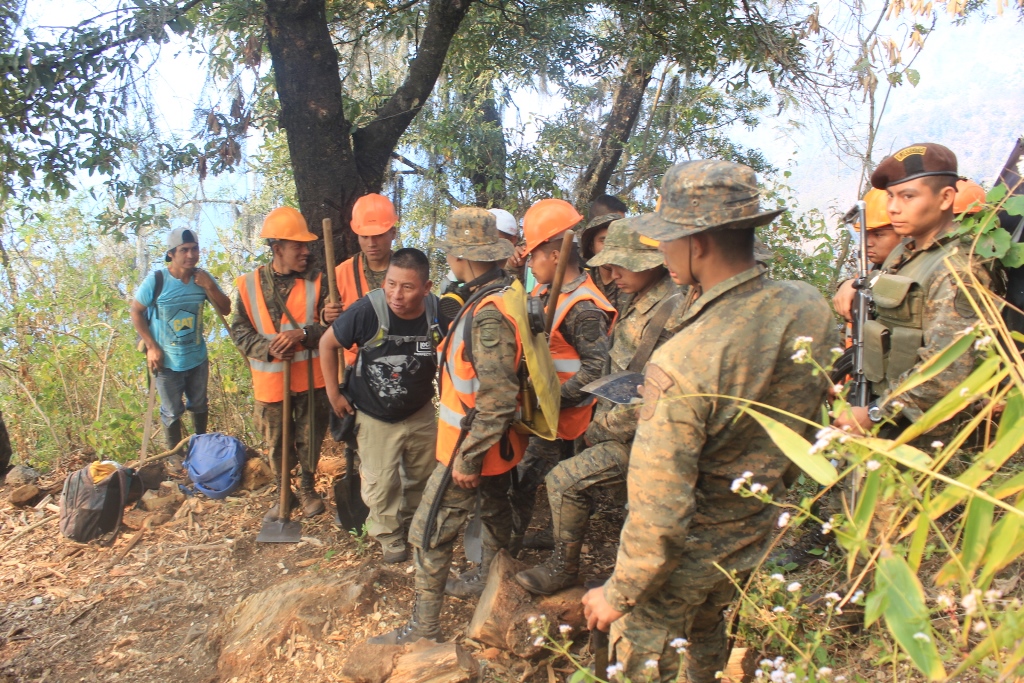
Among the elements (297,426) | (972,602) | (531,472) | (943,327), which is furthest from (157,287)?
(972,602)

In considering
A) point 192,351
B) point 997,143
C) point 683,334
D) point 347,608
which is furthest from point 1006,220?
point 997,143

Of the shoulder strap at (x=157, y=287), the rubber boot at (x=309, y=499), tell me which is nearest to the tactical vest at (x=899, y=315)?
the rubber boot at (x=309, y=499)

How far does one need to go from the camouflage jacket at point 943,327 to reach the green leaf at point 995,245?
1.8 inches

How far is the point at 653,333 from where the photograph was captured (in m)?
3.34

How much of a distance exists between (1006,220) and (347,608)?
12.6ft

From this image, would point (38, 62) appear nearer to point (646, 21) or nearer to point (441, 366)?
point (441, 366)

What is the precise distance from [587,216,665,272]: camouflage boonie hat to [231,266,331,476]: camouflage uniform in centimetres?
216

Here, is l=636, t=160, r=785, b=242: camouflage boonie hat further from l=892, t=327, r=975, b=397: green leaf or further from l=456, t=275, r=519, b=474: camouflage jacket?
l=456, t=275, r=519, b=474: camouflage jacket

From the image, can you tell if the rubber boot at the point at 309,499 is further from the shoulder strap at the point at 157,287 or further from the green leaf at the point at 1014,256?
the green leaf at the point at 1014,256

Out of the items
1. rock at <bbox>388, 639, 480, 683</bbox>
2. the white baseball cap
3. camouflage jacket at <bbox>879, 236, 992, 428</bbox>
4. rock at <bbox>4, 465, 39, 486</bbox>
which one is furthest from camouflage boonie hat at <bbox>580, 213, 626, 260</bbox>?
rock at <bbox>4, 465, 39, 486</bbox>

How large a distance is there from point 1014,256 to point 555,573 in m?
2.53

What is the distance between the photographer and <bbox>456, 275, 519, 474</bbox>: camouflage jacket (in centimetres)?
315

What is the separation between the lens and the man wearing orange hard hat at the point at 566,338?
3842mm

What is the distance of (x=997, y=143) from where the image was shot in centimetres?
2278
